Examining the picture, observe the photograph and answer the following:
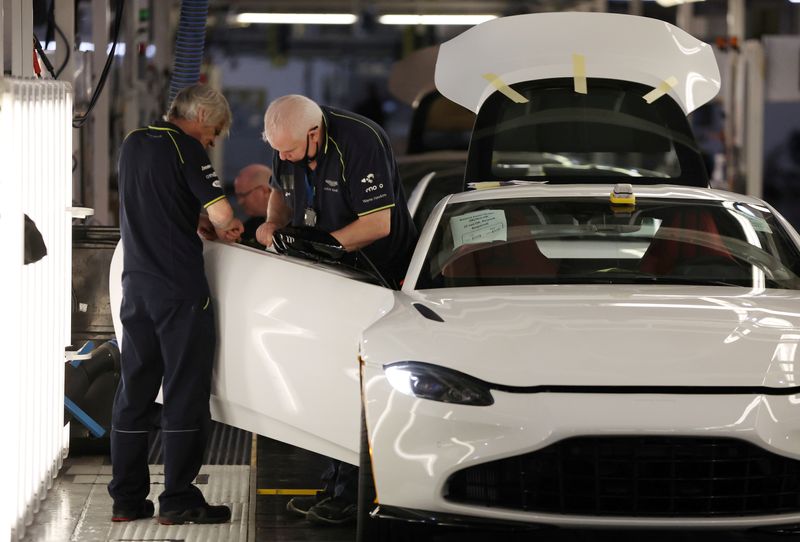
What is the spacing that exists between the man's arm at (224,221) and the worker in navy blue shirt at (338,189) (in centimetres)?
11

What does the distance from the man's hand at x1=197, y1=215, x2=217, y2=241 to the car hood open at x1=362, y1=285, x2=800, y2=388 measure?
118 centimetres

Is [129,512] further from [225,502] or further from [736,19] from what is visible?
[736,19]

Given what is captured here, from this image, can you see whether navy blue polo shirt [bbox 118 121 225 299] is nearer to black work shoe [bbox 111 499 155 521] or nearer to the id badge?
the id badge

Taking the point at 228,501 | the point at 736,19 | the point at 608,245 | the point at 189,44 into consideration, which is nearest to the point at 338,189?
the point at 608,245

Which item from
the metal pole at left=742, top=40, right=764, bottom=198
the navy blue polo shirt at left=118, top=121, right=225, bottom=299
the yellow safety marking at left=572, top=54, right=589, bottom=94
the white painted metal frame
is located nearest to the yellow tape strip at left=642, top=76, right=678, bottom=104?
the yellow safety marking at left=572, top=54, right=589, bottom=94

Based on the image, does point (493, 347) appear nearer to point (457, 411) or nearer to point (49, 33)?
point (457, 411)

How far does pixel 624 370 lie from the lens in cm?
321

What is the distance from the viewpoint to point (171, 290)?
14.3ft

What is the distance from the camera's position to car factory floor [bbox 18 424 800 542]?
14.5 feet

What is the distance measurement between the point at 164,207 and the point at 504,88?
1.97 metres

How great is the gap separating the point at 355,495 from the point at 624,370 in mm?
1668

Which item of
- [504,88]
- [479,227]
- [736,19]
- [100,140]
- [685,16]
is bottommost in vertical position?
[479,227]

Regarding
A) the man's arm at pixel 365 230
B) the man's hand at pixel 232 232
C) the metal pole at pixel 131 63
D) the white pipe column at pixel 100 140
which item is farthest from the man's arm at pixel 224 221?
the metal pole at pixel 131 63

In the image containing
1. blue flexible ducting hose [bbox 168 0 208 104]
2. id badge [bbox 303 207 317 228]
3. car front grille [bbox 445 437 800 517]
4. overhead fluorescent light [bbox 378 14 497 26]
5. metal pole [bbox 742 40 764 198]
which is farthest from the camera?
overhead fluorescent light [bbox 378 14 497 26]
